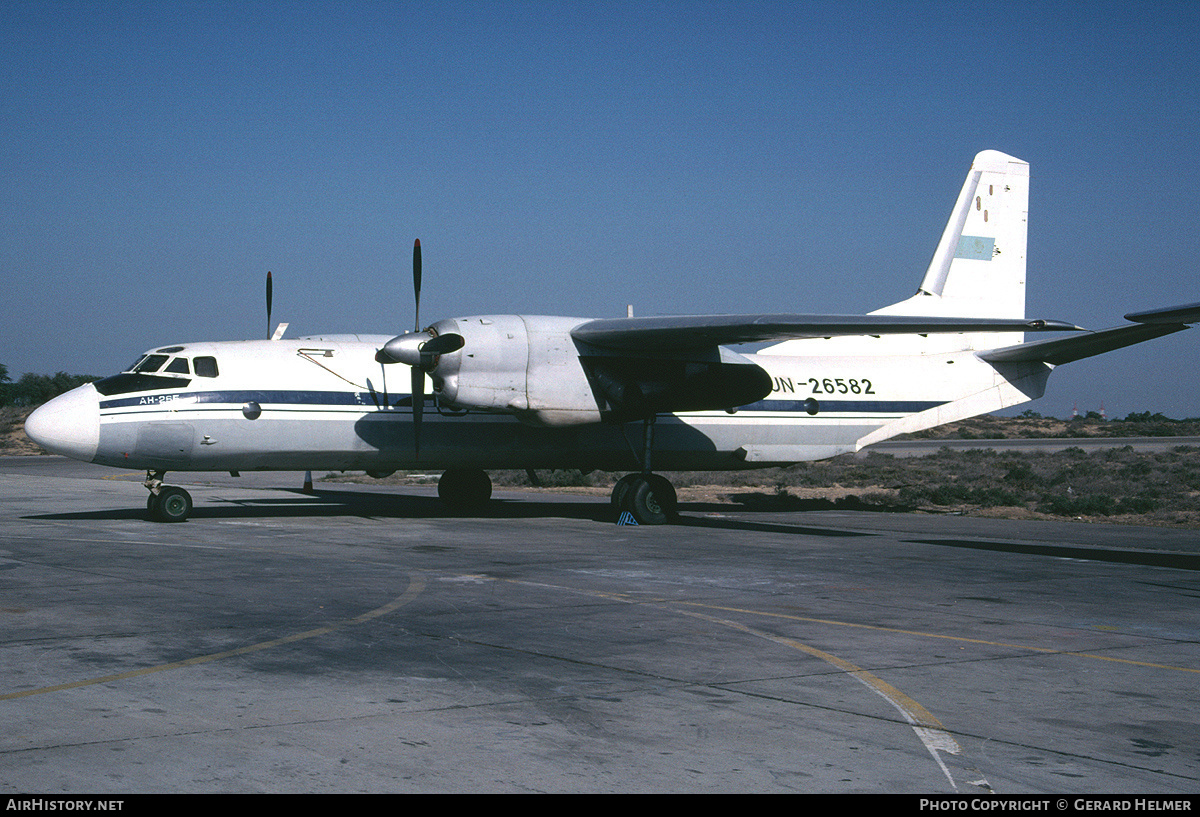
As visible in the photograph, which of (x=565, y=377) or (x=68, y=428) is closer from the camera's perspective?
(x=68, y=428)

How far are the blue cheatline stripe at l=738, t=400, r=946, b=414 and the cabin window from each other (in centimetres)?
1166

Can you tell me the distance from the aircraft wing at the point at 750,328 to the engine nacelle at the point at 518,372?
671mm

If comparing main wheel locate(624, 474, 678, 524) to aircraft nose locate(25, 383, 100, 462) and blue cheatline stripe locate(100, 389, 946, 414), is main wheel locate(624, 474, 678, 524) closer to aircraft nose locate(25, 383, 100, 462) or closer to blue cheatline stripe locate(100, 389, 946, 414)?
blue cheatline stripe locate(100, 389, 946, 414)

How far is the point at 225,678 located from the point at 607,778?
349 cm

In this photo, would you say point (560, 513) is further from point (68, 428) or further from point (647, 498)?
point (68, 428)

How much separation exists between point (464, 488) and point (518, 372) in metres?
6.12

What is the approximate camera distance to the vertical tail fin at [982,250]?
Result: 27.5m

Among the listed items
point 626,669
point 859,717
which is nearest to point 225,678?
point 626,669

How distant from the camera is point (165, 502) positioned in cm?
2047

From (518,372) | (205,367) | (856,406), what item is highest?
(205,367)

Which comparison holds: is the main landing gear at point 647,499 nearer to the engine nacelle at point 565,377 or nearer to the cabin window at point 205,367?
the engine nacelle at point 565,377

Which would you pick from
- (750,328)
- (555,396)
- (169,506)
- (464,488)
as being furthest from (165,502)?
(750,328)

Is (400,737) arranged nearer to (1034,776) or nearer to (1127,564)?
(1034,776)

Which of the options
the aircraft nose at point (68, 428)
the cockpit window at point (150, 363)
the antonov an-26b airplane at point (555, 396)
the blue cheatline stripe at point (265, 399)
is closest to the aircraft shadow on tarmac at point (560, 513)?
the antonov an-26b airplane at point (555, 396)
